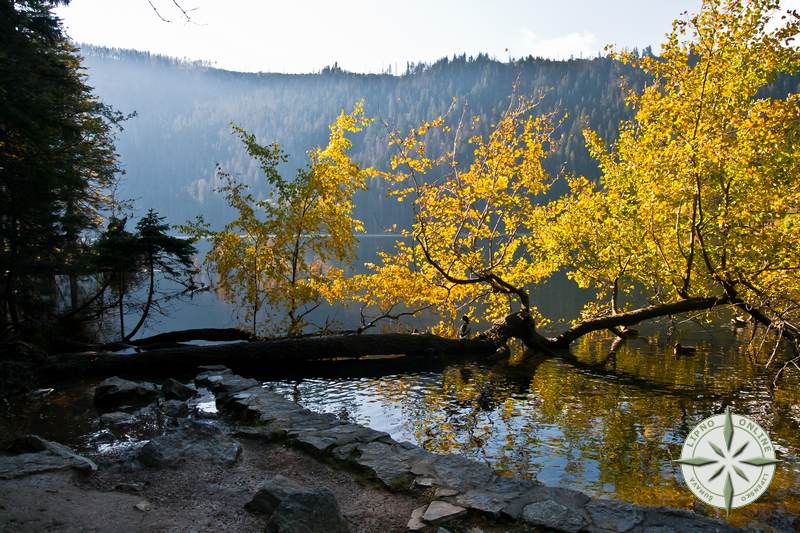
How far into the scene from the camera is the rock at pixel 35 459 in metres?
6.37

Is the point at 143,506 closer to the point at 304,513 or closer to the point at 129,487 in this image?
the point at 129,487

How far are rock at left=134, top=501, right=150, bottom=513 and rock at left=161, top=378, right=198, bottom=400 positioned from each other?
20.1 ft

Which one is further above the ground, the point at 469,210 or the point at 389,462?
the point at 469,210

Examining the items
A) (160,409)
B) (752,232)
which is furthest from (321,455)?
(752,232)

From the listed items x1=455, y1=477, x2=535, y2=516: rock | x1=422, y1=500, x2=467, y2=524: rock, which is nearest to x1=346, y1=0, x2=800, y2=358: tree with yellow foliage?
x1=455, y1=477, x2=535, y2=516: rock

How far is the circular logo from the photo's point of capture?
6.04m

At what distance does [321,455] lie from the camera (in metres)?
7.72

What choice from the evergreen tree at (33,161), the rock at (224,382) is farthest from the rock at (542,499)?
the evergreen tree at (33,161)

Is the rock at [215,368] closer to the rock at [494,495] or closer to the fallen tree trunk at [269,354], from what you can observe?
the fallen tree trunk at [269,354]

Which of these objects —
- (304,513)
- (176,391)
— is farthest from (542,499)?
(176,391)

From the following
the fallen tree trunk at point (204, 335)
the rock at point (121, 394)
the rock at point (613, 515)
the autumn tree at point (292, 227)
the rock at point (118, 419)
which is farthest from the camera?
the fallen tree trunk at point (204, 335)

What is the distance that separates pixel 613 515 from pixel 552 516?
2.09ft

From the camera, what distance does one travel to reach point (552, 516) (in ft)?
18.2

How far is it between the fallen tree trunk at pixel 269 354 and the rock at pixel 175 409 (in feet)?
17.0
